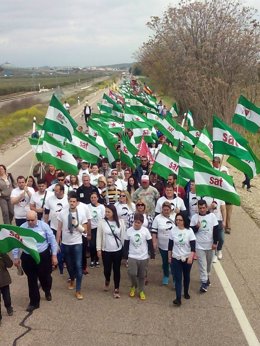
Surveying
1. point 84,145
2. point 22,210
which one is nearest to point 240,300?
point 22,210

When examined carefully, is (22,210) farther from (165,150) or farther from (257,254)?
(257,254)

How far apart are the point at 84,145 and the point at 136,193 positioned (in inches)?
107

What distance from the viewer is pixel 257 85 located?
27016 millimetres

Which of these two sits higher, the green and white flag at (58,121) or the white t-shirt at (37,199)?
the green and white flag at (58,121)

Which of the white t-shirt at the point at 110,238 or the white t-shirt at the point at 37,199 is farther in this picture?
the white t-shirt at the point at 37,199

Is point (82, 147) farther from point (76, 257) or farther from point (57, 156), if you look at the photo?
point (76, 257)

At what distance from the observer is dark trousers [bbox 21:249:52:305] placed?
7.13 metres

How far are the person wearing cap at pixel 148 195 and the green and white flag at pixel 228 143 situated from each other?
4.71 feet

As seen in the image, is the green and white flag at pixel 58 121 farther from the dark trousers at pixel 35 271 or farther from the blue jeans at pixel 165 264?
the dark trousers at pixel 35 271

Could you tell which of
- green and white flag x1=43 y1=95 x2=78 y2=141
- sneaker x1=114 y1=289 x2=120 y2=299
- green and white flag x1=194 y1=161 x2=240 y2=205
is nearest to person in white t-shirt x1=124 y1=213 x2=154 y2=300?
sneaker x1=114 y1=289 x2=120 y2=299

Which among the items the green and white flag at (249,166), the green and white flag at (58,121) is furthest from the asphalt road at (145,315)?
the green and white flag at (58,121)

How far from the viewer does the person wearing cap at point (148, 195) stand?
919 cm

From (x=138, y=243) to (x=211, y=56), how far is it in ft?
76.9

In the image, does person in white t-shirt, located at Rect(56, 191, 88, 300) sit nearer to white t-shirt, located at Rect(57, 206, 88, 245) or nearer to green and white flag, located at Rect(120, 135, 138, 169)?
white t-shirt, located at Rect(57, 206, 88, 245)
